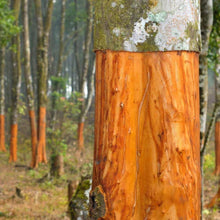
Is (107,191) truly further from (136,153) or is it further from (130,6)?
(130,6)

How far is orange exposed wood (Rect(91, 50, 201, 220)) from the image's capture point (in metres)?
2.45

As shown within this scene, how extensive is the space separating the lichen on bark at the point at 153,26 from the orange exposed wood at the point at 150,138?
2.4 inches

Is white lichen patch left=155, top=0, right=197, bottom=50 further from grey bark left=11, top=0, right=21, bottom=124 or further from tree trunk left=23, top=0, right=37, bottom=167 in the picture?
grey bark left=11, top=0, right=21, bottom=124

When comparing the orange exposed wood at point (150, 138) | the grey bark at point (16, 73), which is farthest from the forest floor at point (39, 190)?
the orange exposed wood at point (150, 138)

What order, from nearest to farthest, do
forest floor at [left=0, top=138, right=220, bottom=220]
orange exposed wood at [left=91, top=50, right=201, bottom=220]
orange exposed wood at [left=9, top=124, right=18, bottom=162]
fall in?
orange exposed wood at [left=91, top=50, right=201, bottom=220], forest floor at [left=0, top=138, right=220, bottom=220], orange exposed wood at [left=9, top=124, right=18, bottom=162]

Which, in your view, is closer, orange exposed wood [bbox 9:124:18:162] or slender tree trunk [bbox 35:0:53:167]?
slender tree trunk [bbox 35:0:53:167]

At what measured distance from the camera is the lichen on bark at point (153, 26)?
98.7 inches

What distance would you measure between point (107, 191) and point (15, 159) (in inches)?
614

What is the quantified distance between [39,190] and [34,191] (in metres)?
0.23

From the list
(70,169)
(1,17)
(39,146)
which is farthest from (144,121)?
(39,146)

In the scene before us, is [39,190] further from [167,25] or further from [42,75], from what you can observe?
[167,25]

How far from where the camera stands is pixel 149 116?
251 cm

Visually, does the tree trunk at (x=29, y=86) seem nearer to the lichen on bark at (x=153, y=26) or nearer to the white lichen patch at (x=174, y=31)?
the lichen on bark at (x=153, y=26)

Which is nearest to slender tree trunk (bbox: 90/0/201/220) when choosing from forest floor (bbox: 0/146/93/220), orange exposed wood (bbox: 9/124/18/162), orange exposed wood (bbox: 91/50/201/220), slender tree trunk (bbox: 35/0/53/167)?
orange exposed wood (bbox: 91/50/201/220)
